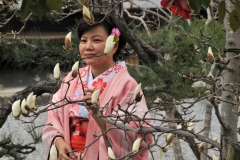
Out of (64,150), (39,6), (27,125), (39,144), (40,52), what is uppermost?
(39,6)

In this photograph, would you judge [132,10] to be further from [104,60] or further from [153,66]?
[104,60]

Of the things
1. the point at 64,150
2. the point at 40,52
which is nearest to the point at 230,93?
the point at 64,150

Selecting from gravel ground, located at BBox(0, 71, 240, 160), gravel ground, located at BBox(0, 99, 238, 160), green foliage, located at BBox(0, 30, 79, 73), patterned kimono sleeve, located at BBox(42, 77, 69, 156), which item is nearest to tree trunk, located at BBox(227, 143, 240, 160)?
patterned kimono sleeve, located at BBox(42, 77, 69, 156)

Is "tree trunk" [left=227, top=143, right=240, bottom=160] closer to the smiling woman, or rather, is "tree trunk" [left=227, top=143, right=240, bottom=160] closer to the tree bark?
the smiling woman

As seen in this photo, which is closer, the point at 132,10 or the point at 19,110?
the point at 19,110

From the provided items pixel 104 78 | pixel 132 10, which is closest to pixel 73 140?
pixel 104 78

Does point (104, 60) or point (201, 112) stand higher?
point (104, 60)

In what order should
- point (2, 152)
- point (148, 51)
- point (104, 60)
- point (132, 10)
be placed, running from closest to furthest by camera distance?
point (104, 60), point (148, 51), point (2, 152), point (132, 10)

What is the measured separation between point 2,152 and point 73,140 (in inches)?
26.1

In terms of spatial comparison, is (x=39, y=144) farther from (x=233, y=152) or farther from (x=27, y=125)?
(x=233, y=152)

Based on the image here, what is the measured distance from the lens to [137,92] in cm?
119

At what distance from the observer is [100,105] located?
168 centimetres

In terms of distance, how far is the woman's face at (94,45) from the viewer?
169 cm

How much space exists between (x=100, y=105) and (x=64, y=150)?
0.21 metres
